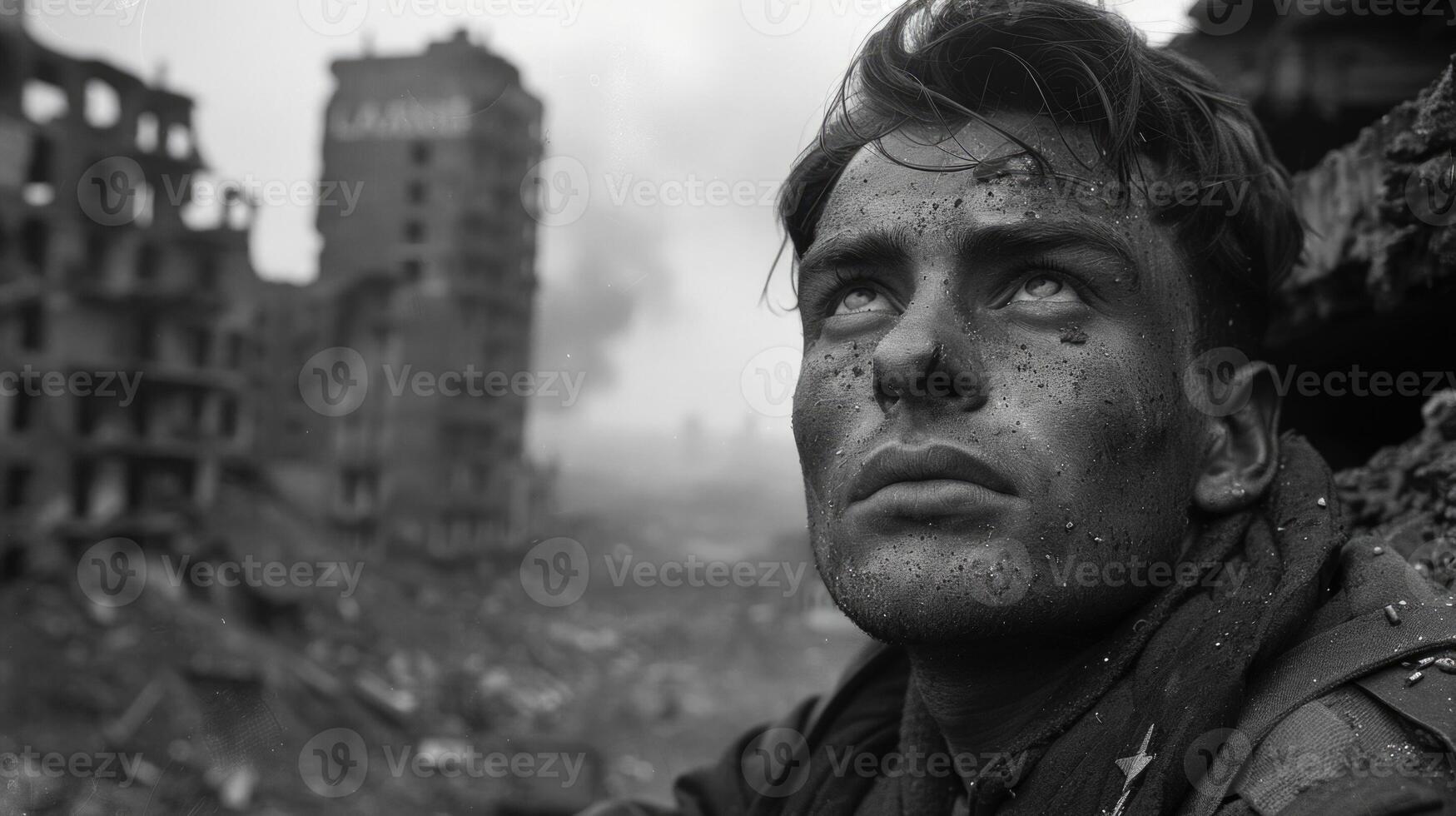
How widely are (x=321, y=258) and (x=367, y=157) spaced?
3073mm

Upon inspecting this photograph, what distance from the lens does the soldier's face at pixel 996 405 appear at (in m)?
2.19

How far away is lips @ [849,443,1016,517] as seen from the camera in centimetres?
→ 218

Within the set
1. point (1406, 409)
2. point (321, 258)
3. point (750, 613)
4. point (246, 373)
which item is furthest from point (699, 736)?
point (1406, 409)

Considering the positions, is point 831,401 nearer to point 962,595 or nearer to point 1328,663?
point 962,595

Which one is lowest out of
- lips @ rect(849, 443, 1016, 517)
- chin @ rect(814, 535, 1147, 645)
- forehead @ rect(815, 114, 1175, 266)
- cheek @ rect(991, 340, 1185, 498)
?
chin @ rect(814, 535, 1147, 645)

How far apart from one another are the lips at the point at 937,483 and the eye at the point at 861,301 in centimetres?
46

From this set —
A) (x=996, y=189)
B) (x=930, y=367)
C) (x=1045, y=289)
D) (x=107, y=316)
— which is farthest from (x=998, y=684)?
(x=107, y=316)

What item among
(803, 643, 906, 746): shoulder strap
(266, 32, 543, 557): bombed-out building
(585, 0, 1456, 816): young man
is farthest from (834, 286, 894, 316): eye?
(266, 32, 543, 557): bombed-out building

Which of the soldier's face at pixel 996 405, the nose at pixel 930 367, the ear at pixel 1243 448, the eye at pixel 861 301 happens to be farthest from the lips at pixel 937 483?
the ear at pixel 1243 448

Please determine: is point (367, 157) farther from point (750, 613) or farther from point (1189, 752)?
point (1189, 752)

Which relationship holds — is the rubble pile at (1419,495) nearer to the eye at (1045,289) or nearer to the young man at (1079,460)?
the young man at (1079,460)

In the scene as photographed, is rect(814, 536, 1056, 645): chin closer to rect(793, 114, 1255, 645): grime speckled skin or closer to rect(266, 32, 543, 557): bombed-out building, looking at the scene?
rect(793, 114, 1255, 645): grime speckled skin

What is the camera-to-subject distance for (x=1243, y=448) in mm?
2539

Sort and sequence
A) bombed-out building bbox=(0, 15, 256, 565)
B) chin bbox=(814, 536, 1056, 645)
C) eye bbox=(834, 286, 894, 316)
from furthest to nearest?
bombed-out building bbox=(0, 15, 256, 565) < eye bbox=(834, 286, 894, 316) < chin bbox=(814, 536, 1056, 645)
